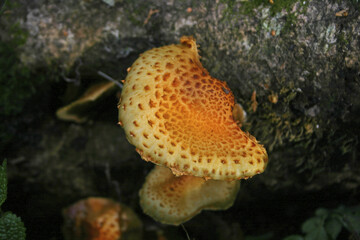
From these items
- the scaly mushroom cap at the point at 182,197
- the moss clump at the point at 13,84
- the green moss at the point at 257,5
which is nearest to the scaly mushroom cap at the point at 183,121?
the green moss at the point at 257,5

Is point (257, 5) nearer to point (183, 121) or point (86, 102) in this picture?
point (183, 121)

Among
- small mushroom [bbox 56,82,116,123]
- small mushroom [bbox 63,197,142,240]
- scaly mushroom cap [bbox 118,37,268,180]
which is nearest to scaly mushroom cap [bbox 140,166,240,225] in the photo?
small mushroom [bbox 63,197,142,240]

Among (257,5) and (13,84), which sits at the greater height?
(257,5)

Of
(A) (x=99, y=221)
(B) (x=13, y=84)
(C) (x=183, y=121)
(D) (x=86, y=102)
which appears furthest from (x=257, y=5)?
(A) (x=99, y=221)

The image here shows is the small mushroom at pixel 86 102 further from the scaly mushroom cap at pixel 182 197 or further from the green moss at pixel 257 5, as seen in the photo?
the green moss at pixel 257 5

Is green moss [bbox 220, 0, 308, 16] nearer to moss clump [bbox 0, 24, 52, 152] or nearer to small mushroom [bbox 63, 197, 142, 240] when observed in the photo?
moss clump [bbox 0, 24, 52, 152]
